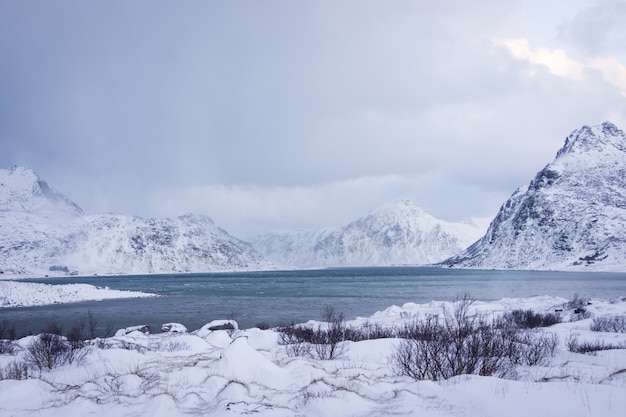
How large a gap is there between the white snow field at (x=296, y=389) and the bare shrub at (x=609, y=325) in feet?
35.1

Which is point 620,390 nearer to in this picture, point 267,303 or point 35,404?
point 35,404

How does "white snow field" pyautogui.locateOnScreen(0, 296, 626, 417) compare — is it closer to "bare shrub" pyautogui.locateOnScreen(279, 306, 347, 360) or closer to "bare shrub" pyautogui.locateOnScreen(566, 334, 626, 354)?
"bare shrub" pyautogui.locateOnScreen(566, 334, 626, 354)

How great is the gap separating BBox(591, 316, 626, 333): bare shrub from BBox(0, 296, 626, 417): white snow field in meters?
10.7

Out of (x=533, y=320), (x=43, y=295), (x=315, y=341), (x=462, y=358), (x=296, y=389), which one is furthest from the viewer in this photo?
(x=43, y=295)

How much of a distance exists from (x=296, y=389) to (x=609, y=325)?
2338 cm

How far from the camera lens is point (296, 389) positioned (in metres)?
11.6

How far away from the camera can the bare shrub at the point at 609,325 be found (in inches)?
950

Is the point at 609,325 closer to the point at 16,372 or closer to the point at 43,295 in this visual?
the point at 16,372

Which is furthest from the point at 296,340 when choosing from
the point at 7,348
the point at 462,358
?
the point at 7,348

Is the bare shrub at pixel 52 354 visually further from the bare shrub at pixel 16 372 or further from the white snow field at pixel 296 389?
the white snow field at pixel 296 389

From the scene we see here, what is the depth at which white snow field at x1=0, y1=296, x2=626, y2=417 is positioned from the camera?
8.87 metres

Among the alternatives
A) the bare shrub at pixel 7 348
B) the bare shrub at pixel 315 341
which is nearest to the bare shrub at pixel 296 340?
the bare shrub at pixel 315 341

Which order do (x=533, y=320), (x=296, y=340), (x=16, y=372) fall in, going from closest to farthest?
(x=16, y=372)
(x=296, y=340)
(x=533, y=320)

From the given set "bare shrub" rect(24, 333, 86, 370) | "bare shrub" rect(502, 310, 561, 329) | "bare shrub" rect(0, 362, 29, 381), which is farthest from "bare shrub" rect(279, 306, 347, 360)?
"bare shrub" rect(502, 310, 561, 329)
